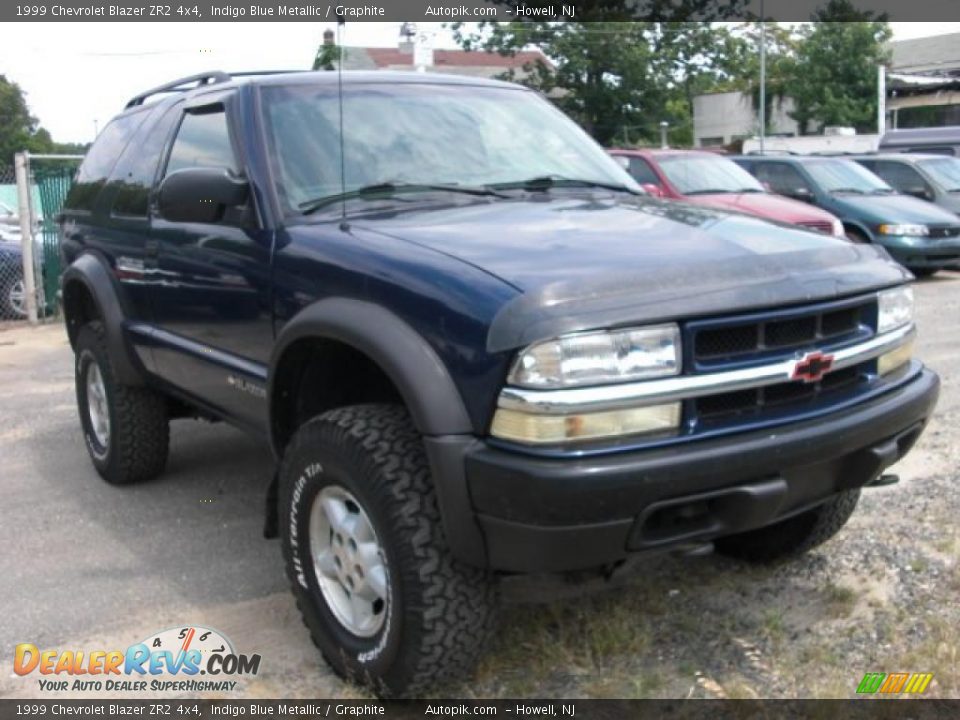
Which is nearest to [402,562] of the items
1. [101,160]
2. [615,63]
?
[101,160]

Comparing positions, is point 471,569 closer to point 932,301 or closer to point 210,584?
point 210,584

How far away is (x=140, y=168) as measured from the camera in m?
4.88

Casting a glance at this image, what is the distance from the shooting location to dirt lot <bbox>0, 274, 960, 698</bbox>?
327 cm

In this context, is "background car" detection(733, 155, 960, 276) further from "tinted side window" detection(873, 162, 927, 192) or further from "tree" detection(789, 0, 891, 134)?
"tree" detection(789, 0, 891, 134)

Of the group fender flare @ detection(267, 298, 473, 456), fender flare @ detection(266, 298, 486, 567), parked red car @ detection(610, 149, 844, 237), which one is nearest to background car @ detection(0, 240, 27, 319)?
parked red car @ detection(610, 149, 844, 237)

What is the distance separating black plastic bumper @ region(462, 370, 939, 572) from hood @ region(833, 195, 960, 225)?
10.8 metres

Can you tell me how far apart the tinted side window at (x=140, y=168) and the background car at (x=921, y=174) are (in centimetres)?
1240

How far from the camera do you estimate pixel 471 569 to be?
2.87m

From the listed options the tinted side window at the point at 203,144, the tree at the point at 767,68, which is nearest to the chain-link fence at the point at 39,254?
the tinted side window at the point at 203,144

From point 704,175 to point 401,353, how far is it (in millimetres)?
10360

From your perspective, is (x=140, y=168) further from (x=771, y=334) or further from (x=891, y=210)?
(x=891, y=210)

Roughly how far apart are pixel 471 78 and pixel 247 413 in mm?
1781

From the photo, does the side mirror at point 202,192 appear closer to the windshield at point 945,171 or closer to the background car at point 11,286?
the background car at point 11,286

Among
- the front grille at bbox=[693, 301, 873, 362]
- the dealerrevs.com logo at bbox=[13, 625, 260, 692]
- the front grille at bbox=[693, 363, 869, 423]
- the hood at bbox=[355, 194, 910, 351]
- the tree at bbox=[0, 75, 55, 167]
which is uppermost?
the tree at bbox=[0, 75, 55, 167]
